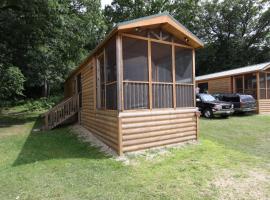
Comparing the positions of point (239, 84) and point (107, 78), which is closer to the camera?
point (107, 78)

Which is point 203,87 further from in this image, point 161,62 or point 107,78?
point 107,78

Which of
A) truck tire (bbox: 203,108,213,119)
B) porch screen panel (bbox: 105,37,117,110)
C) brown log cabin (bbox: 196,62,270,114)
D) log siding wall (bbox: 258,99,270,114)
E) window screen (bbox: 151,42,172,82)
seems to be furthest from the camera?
brown log cabin (bbox: 196,62,270,114)

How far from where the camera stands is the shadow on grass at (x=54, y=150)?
686cm

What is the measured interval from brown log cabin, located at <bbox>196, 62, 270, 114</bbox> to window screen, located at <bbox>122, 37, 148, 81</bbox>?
39.6 ft

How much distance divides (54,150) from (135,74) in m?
3.51

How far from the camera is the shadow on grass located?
6.86 meters

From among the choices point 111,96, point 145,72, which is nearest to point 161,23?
point 145,72

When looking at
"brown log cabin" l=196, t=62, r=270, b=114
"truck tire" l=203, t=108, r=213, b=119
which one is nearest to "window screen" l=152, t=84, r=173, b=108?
"truck tire" l=203, t=108, r=213, b=119

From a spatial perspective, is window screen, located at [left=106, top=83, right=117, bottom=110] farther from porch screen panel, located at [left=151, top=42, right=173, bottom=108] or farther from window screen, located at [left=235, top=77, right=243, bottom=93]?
window screen, located at [left=235, top=77, right=243, bottom=93]

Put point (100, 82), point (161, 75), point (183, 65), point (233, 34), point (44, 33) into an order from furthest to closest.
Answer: point (233, 34) < point (44, 33) < point (100, 82) < point (183, 65) < point (161, 75)

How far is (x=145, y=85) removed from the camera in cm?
754

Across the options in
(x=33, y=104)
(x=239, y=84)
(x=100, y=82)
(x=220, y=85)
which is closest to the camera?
(x=100, y=82)

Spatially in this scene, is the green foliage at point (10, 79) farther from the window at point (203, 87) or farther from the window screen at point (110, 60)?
the window at point (203, 87)

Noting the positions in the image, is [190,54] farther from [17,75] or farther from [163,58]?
[17,75]
